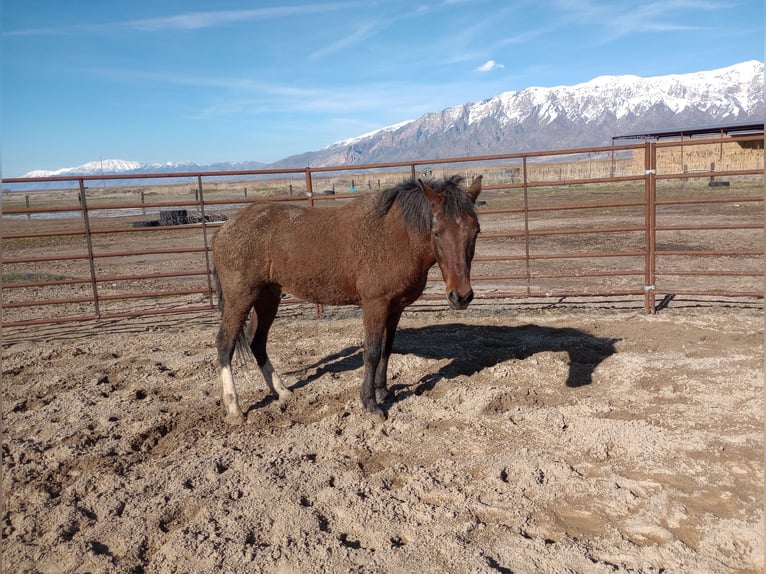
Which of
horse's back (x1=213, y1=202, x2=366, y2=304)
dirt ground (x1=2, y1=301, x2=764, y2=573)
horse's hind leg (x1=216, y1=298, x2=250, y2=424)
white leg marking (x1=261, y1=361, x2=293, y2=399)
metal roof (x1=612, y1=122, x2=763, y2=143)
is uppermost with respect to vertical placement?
metal roof (x1=612, y1=122, x2=763, y2=143)

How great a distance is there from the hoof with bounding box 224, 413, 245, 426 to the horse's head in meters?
1.91

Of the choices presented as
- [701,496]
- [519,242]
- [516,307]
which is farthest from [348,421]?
[519,242]

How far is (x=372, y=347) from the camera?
13.8 ft

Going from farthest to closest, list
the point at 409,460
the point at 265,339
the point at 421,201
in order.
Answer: the point at 265,339
the point at 421,201
the point at 409,460

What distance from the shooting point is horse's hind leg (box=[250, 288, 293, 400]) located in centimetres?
460

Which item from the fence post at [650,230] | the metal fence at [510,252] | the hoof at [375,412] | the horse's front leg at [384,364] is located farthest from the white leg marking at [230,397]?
the fence post at [650,230]

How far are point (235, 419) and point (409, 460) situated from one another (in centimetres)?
154

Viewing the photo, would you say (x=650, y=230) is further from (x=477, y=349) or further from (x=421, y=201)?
(x=421, y=201)

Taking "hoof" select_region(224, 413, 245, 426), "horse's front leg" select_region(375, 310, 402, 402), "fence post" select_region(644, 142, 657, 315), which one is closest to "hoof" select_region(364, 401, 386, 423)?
"horse's front leg" select_region(375, 310, 402, 402)

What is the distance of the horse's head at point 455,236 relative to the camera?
3662mm

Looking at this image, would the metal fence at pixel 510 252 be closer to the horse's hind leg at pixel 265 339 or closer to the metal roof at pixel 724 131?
the horse's hind leg at pixel 265 339

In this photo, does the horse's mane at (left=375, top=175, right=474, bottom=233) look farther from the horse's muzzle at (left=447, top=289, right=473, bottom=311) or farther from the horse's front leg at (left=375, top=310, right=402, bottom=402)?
the horse's front leg at (left=375, top=310, right=402, bottom=402)

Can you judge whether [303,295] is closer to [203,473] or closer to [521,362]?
[203,473]

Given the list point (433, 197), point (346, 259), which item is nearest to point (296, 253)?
point (346, 259)
